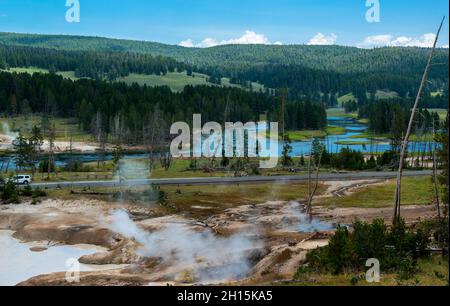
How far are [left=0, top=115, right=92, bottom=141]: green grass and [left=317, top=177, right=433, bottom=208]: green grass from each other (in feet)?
344

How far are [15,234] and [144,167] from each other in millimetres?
49752

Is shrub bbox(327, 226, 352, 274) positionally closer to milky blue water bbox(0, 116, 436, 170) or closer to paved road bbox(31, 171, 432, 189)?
paved road bbox(31, 171, 432, 189)

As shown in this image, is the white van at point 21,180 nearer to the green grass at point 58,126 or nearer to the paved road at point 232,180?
the paved road at point 232,180

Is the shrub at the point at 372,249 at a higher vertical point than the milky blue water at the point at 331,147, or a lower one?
higher

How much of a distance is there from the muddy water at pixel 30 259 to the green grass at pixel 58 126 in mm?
109251

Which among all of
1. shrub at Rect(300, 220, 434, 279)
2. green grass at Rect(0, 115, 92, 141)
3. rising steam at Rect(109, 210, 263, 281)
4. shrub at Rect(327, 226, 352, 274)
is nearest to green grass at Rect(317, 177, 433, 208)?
rising steam at Rect(109, 210, 263, 281)

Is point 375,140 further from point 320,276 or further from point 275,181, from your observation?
point 320,276

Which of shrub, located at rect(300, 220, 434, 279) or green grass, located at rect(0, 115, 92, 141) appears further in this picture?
green grass, located at rect(0, 115, 92, 141)

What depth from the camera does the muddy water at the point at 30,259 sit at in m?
39.6

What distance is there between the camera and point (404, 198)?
64.6 metres

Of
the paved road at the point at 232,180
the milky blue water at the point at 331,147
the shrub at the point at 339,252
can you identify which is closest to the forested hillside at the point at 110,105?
the milky blue water at the point at 331,147

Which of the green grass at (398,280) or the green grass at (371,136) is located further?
the green grass at (371,136)

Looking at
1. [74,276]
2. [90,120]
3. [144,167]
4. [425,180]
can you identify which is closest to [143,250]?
[74,276]

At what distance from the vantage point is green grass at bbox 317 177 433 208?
205 feet
